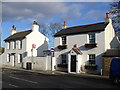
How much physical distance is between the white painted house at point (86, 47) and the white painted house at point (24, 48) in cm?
731

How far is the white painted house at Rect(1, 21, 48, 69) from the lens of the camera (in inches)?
1214

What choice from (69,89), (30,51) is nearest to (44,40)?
(30,51)

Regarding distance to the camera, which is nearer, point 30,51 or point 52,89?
point 52,89

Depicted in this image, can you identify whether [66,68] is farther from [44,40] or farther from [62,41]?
[44,40]

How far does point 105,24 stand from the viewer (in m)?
22.2

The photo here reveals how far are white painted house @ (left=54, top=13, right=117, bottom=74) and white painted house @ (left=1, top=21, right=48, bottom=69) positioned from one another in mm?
7312

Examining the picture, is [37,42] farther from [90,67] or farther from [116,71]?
[116,71]

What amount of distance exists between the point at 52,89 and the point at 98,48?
12.1m

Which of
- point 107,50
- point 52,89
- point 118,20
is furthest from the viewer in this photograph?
point 118,20

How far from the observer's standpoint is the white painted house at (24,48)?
30.8 meters

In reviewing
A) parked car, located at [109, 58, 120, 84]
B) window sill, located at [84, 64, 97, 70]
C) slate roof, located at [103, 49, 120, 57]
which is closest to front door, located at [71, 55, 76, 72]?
window sill, located at [84, 64, 97, 70]

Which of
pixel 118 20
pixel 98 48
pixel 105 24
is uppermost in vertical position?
pixel 118 20

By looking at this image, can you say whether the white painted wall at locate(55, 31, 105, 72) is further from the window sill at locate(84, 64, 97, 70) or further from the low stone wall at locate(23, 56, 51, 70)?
the low stone wall at locate(23, 56, 51, 70)

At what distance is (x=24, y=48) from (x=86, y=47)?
1409 centimetres
